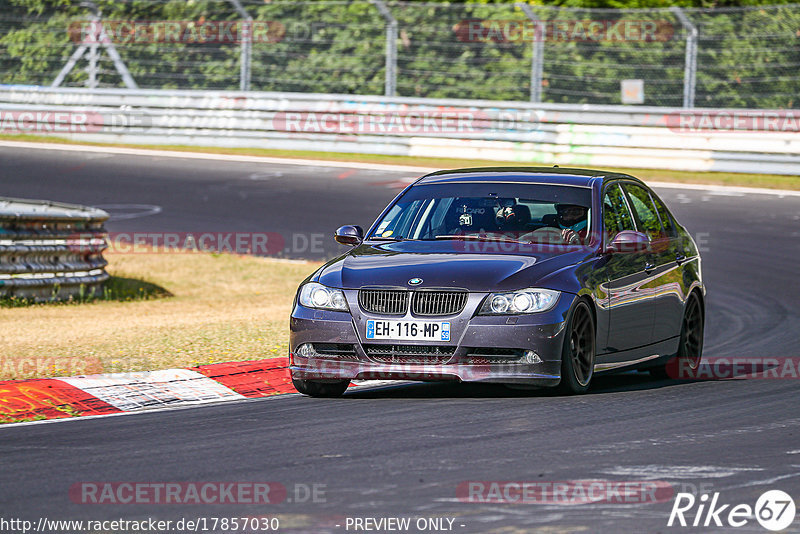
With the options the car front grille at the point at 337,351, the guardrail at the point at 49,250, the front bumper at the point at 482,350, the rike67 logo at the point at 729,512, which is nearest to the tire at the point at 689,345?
the front bumper at the point at 482,350

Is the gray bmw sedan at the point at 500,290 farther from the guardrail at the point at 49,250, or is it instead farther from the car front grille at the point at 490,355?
the guardrail at the point at 49,250

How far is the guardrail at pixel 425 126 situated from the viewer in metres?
24.3

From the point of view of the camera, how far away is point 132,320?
13406mm

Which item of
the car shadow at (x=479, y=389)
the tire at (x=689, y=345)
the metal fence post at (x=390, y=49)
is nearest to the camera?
the car shadow at (x=479, y=389)

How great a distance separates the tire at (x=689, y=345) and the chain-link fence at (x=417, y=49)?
14.2 m

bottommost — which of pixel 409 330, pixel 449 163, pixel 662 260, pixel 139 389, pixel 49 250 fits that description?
pixel 139 389

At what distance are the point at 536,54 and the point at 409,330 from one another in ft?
60.1

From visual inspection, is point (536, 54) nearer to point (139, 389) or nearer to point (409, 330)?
point (139, 389)

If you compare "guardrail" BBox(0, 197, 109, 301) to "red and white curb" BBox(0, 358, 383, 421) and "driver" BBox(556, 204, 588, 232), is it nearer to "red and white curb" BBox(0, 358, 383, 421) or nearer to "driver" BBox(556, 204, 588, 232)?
"red and white curb" BBox(0, 358, 383, 421)

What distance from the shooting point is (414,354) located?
859 centimetres

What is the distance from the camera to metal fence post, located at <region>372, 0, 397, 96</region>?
88.0ft

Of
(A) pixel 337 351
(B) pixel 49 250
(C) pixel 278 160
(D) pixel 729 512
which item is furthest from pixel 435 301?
(C) pixel 278 160

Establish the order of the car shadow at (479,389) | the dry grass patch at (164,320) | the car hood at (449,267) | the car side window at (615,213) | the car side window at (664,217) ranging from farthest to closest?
the car side window at (664,217)
the dry grass patch at (164,320)
the car side window at (615,213)
the car shadow at (479,389)
the car hood at (449,267)

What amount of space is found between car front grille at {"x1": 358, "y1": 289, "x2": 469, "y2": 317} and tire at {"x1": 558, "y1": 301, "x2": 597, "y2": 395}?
71 centimetres
